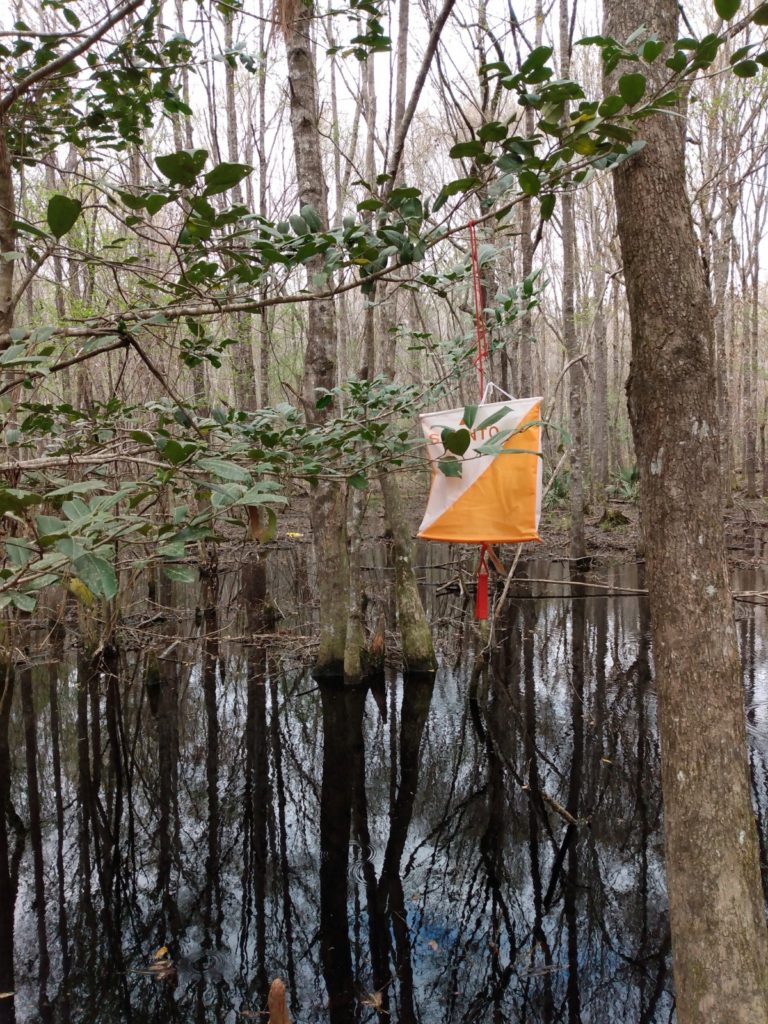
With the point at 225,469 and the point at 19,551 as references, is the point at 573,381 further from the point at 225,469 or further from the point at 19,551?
the point at 19,551

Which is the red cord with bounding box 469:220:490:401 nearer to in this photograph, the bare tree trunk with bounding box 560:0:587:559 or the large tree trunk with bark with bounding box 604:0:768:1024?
the large tree trunk with bark with bounding box 604:0:768:1024

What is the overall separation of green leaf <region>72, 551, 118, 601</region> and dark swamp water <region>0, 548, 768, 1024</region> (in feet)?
7.91

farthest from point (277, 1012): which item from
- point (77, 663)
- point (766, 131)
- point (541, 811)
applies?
point (766, 131)

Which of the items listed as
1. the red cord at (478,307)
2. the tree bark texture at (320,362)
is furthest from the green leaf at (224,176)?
the tree bark texture at (320,362)

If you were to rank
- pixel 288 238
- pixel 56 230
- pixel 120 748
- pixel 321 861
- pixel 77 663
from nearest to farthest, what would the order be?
1. pixel 56 230
2. pixel 288 238
3. pixel 321 861
4. pixel 120 748
5. pixel 77 663

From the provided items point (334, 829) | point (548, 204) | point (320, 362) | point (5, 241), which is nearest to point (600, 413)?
point (320, 362)

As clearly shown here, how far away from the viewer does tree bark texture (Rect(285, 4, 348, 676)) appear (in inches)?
180

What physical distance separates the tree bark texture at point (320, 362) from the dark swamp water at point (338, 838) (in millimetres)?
545

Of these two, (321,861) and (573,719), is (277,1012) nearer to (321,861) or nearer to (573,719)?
(321,861)

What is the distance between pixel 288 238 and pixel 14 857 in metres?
3.76

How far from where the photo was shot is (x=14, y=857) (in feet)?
11.9

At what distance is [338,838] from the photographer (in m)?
3.78

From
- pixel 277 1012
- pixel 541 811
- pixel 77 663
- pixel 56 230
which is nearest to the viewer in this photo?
pixel 56 230

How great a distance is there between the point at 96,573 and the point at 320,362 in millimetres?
4215
